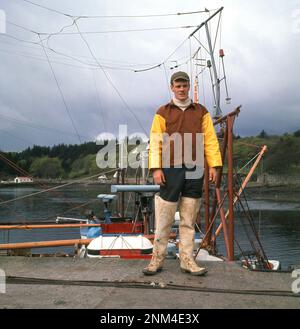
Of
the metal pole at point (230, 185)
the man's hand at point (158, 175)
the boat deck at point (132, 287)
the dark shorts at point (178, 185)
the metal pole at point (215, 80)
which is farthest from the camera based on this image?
the metal pole at point (215, 80)

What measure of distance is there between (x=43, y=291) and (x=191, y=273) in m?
1.71

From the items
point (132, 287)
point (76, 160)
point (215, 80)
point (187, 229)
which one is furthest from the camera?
point (76, 160)

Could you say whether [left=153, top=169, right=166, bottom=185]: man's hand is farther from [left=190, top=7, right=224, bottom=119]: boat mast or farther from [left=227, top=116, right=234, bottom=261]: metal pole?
[left=190, top=7, right=224, bottom=119]: boat mast

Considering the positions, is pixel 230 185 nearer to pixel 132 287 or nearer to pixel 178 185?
pixel 178 185

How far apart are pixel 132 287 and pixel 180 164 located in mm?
1503

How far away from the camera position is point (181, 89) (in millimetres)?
4879

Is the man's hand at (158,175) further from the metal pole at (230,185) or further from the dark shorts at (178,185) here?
the metal pole at (230,185)

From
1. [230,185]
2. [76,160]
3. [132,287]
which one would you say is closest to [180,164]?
[132,287]

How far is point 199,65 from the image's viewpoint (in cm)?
1794

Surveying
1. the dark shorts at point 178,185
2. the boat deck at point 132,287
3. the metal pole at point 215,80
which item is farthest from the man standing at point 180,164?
the metal pole at point 215,80

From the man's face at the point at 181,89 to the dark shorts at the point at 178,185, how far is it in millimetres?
850

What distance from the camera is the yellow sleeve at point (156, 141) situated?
187 inches

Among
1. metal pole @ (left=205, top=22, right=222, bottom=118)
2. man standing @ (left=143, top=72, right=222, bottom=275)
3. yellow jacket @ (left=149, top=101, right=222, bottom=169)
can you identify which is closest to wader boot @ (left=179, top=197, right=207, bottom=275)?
man standing @ (left=143, top=72, right=222, bottom=275)
